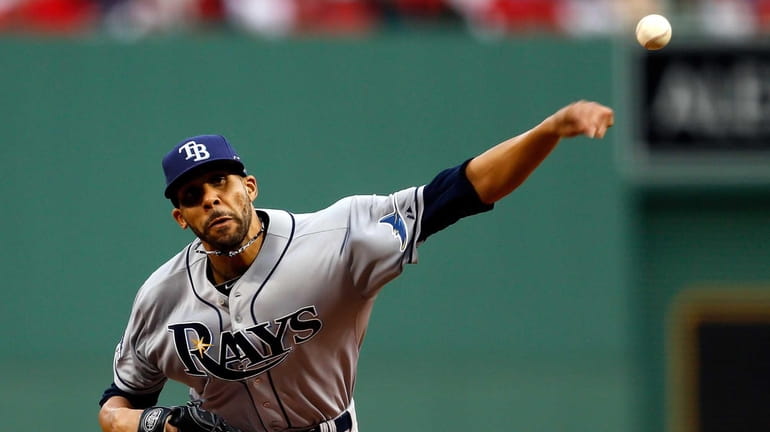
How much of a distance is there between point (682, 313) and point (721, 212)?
0.76 metres

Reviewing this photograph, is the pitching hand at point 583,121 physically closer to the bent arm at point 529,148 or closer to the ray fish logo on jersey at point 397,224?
the bent arm at point 529,148

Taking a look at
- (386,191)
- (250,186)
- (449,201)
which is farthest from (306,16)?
(449,201)

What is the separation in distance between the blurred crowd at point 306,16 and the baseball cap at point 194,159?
16.1 feet

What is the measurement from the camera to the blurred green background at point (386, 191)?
9.05 meters

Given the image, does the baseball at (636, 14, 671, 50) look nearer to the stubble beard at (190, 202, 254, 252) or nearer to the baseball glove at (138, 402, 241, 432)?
the stubble beard at (190, 202, 254, 252)

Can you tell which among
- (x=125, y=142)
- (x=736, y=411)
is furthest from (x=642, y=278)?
(x=125, y=142)

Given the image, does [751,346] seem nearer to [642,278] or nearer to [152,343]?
[642,278]

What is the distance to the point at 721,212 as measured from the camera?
9.23 metres

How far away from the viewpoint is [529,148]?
3934mm

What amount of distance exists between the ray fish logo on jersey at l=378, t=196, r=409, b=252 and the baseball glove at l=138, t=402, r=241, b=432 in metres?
0.96

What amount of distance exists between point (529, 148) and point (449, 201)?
0.37 meters

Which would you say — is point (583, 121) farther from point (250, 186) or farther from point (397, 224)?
point (250, 186)

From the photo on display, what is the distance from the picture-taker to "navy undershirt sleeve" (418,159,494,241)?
4117 millimetres

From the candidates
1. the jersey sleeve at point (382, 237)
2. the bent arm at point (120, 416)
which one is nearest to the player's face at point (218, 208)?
the jersey sleeve at point (382, 237)
